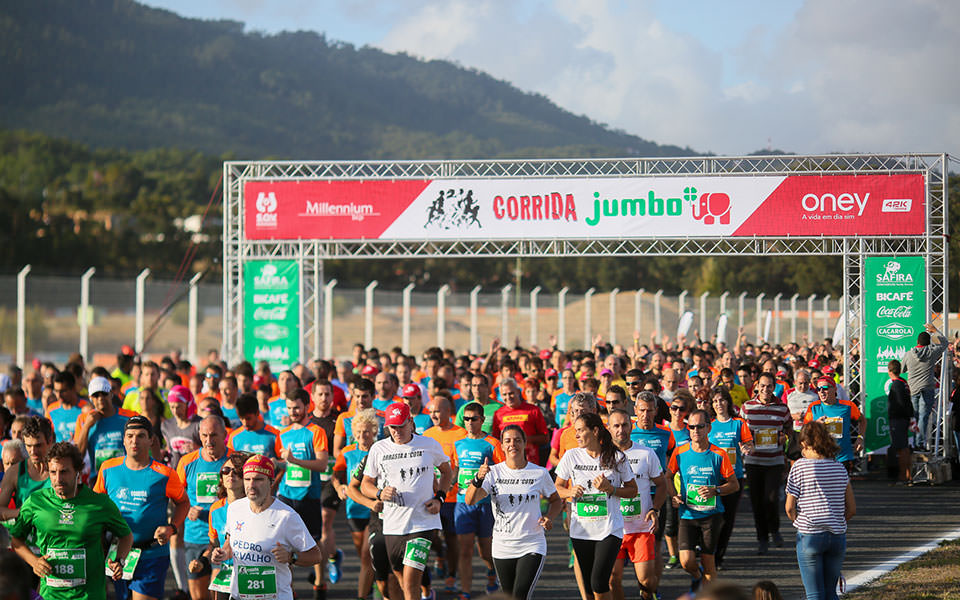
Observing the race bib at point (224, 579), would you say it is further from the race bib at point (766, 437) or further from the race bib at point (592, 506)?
A: the race bib at point (766, 437)

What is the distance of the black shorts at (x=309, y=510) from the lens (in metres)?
9.55

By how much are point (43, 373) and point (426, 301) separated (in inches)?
566

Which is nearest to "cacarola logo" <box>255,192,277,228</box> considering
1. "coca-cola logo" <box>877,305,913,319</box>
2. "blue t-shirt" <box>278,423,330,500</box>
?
"coca-cola logo" <box>877,305,913,319</box>

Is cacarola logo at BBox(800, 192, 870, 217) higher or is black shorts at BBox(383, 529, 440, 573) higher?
cacarola logo at BBox(800, 192, 870, 217)

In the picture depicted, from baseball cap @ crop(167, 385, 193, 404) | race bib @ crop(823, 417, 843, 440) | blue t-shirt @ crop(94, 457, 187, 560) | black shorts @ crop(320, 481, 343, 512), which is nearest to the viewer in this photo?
blue t-shirt @ crop(94, 457, 187, 560)

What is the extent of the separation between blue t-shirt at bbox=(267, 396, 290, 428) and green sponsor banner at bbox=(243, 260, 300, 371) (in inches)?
288

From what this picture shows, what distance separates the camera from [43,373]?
15875mm

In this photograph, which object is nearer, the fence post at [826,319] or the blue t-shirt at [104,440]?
the blue t-shirt at [104,440]

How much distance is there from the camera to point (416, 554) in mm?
7973

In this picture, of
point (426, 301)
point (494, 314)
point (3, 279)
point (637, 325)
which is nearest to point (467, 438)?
point (3, 279)

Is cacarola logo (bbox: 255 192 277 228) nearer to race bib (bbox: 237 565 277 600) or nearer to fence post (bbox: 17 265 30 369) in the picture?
fence post (bbox: 17 265 30 369)

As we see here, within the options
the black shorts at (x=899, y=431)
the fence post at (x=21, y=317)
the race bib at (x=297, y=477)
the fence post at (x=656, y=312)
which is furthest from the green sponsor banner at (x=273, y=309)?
the fence post at (x=656, y=312)

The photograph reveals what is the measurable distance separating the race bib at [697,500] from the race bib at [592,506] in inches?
71.7

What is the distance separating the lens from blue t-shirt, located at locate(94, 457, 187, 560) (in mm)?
7633
